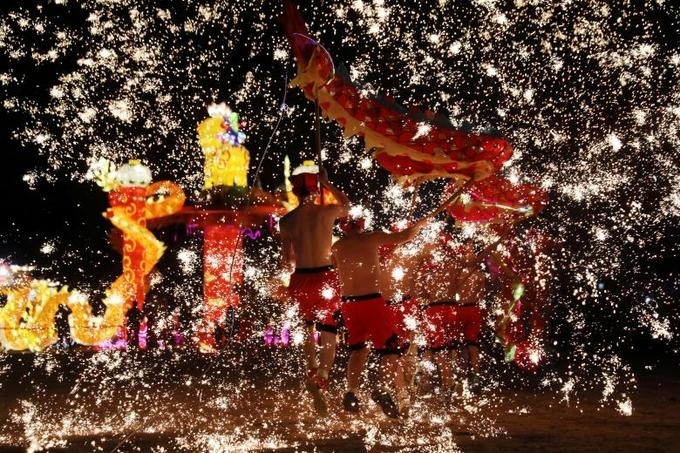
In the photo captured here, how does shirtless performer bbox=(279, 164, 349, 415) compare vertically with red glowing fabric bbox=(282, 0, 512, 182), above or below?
below

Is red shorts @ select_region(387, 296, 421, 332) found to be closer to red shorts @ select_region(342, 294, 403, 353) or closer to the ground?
the ground

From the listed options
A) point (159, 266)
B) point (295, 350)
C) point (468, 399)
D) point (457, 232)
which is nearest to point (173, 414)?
point (468, 399)

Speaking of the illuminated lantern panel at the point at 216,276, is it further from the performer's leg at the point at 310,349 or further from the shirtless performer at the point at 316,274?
the shirtless performer at the point at 316,274

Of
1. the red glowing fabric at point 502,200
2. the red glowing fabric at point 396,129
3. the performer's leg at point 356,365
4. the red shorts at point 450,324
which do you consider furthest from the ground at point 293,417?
the red glowing fabric at point 396,129

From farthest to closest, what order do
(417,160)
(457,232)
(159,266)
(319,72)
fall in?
(159,266) → (457,232) → (417,160) → (319,72)

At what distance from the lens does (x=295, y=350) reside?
15086 millimetres

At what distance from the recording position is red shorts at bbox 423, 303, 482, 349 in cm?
773

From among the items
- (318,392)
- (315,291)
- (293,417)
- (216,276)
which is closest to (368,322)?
(315,291)

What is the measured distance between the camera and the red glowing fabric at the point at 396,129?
19.1 feet

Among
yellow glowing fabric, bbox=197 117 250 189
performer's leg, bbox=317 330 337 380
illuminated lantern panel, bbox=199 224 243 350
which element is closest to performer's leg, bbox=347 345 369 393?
performer's leg, bbox=317 330 337 380

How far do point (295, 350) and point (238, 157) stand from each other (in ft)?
15.2

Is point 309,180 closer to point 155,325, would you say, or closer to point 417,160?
point 417,160

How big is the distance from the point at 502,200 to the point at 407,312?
72.3 inches

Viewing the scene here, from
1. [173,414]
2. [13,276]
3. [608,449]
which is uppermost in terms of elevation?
[13,276]
